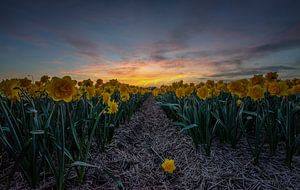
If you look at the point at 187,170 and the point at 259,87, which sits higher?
the point at 259,87

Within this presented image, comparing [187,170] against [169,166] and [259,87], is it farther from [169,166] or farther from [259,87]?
[259,87]

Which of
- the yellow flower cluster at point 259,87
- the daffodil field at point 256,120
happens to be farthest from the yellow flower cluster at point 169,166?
the yellow flower cluster at point 259,87

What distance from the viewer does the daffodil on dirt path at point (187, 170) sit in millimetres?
2477

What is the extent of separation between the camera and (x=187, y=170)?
9.36 ft

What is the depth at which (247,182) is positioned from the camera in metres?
2.48

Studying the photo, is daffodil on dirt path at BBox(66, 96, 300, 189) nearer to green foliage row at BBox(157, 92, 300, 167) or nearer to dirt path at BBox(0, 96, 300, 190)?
dirt path at BBox(0, 96, 300, 190)

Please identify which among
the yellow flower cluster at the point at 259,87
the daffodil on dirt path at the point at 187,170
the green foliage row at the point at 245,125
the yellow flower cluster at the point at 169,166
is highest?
the yellow flower cluster at the point at 259,87

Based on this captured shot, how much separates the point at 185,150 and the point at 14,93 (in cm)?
236

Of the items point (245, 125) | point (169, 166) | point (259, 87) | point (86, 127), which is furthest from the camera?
point (245, 125)

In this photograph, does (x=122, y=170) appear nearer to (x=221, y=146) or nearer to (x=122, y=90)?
(x=221, y=146)

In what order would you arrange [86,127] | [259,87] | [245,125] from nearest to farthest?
[86,127]
[259,87]
[245,125]

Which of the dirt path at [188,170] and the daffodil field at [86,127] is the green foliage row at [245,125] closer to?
the daffodil field at [86,127]

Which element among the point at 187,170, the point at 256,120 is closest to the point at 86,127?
the point at 187,170

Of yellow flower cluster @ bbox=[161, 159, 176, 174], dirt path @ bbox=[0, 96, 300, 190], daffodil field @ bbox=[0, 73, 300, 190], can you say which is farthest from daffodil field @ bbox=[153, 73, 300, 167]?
yellow flower cluster @ bbox=[161, 159, 176, 174]
